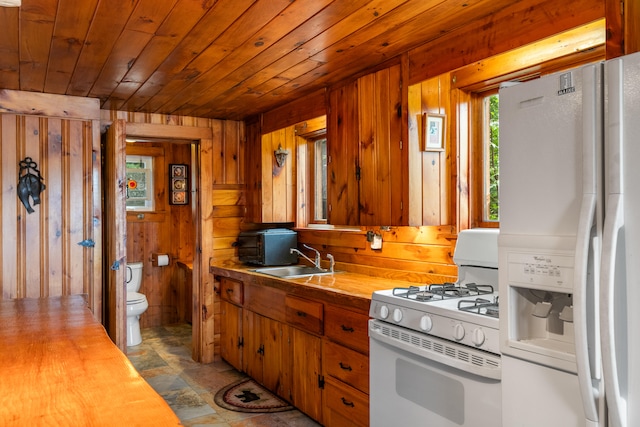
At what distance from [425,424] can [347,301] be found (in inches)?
30.4

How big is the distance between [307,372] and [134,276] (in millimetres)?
3023

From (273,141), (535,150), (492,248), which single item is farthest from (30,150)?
(535,150)

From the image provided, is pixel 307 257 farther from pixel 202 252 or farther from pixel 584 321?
pixel 584 321

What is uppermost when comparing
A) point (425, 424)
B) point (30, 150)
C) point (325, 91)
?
point (325, 91)

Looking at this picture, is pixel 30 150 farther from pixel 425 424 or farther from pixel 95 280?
pixel 425 424

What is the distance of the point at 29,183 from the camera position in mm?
3570

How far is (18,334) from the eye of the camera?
2037mm

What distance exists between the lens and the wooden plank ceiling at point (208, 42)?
6.97 feet

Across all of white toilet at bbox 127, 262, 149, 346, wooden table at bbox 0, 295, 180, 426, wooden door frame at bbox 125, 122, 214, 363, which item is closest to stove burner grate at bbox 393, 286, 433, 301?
wooden table at bbox 0, 295, 180, 426

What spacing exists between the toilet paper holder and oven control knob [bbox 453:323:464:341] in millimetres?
4406

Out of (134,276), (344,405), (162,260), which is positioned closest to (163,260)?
(162,260)

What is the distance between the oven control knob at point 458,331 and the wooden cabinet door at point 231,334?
242cm

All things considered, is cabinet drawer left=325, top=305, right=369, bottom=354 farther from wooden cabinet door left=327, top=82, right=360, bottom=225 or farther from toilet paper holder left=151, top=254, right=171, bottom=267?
toilet paper holder left=151, top=254, right=171, bottom=267

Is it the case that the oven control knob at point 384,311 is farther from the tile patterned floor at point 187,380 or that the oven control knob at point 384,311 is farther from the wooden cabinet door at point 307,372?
the tile patterned floor at point 187,380
